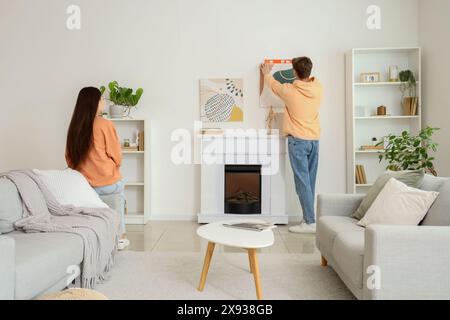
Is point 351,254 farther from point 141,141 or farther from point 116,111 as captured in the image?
point 116,111

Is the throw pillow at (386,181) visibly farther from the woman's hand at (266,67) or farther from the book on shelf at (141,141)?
the book on shelf at (141,141)

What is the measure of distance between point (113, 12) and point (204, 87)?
1.48m

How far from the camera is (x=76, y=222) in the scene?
2629mm

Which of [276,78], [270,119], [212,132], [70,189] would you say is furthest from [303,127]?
[70,189]

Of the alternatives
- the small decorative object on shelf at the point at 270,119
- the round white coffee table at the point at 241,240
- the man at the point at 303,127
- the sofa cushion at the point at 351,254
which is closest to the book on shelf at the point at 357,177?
the man at the point at 303,127

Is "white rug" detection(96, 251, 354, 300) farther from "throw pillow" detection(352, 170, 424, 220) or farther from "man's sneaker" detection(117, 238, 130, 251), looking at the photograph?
"throw pillow" detection(352, 170, 424, 220)

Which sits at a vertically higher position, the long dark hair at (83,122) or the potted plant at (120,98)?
the potted plant at (120,98)

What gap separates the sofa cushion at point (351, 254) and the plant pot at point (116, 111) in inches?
125

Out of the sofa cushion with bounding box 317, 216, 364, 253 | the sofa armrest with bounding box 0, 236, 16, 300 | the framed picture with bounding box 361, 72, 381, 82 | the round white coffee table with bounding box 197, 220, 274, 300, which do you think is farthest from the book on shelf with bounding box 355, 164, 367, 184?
the sofa armrest with bounding box 0, 236, 16, 300

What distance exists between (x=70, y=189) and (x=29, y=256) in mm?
1094

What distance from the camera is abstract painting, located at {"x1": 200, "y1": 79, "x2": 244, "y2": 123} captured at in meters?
4.89

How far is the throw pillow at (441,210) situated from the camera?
2191 mm

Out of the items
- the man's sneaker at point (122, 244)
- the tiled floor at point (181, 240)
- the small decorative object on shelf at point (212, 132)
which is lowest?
the tiled floor at point (181, 240)

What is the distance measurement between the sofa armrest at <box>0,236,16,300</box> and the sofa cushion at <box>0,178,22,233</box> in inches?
31.5
